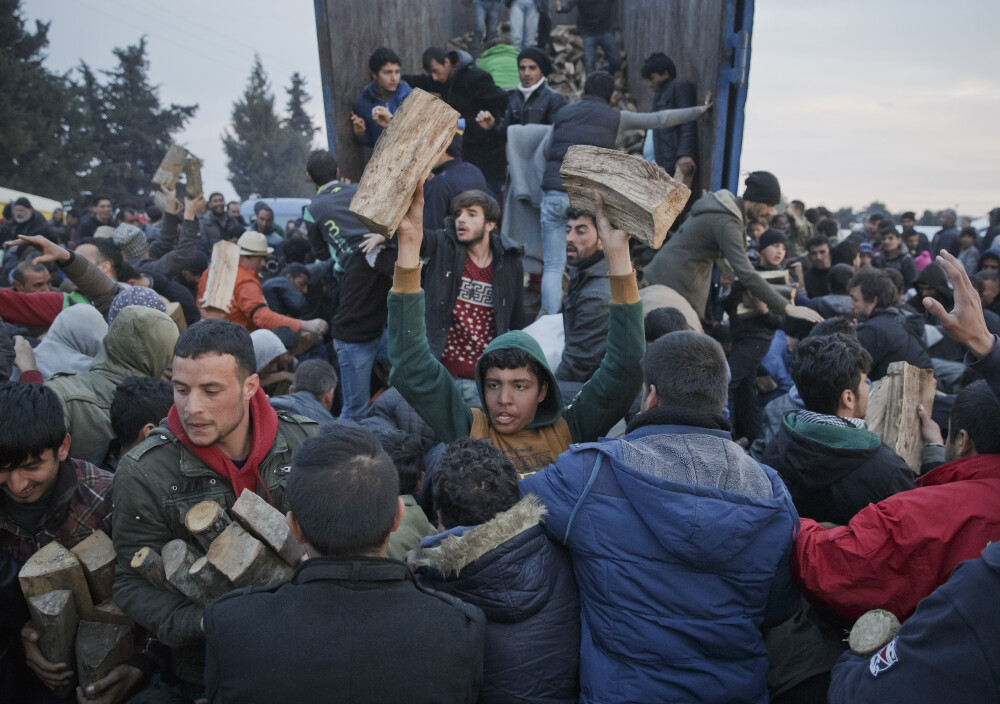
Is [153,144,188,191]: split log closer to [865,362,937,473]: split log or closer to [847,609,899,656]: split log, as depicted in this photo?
[865,362,937,473]: split log

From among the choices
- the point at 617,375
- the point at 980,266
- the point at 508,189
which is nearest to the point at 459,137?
the point at 508,189

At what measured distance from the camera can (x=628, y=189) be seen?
9.31 feet

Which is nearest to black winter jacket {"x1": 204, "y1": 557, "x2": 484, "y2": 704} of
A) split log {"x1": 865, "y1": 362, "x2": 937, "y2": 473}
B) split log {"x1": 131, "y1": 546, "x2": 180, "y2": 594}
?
split log {"x1": 131, "y1": 546, "x2": 180, "y2": 594}

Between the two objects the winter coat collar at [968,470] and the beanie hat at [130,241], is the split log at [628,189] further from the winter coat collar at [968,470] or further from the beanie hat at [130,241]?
the beanie hat at [130,241]

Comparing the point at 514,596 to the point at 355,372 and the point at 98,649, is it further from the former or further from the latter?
the point at 355,372

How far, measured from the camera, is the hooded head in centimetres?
302

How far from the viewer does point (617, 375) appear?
301 cm

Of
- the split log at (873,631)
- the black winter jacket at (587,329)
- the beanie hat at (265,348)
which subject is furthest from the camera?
the beanie hat at (265,348)

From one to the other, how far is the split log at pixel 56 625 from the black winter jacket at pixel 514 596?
1.34 meters

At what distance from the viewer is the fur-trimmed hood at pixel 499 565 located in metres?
→ 2.05

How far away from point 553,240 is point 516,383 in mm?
3261

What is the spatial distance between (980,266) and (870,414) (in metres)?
6.28

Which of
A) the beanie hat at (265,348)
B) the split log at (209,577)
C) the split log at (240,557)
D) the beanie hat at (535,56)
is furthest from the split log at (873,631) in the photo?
the beanie hat at (535,56)

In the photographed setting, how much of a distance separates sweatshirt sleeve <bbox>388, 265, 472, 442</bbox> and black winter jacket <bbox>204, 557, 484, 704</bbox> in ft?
4.04
